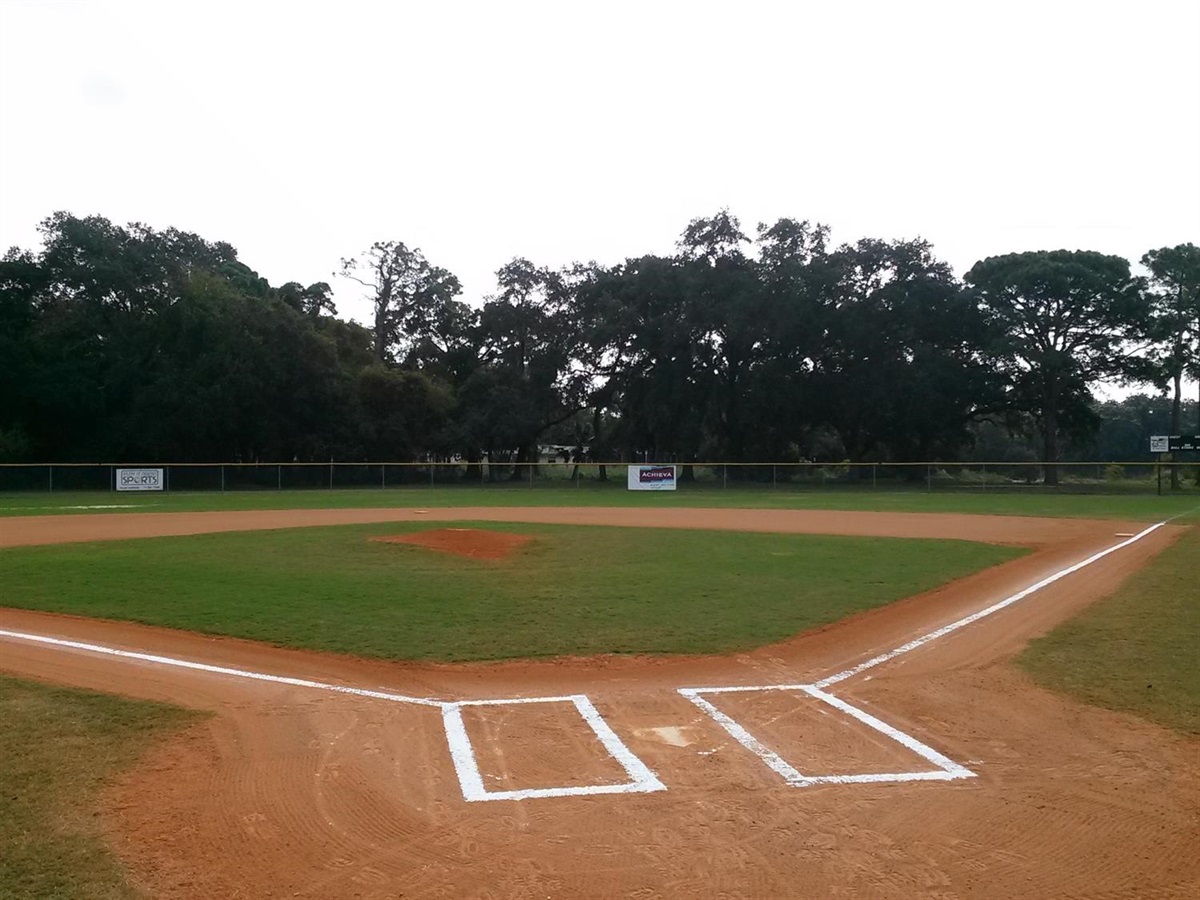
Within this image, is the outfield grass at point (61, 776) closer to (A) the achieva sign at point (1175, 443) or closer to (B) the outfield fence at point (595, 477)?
(B) the outfield fence at point (595, 477)

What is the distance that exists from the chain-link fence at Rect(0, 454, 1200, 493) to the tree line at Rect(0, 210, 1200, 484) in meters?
3.15

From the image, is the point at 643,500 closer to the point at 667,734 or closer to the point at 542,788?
the point at 667,734

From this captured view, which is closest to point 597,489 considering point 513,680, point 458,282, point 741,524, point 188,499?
point 188,499

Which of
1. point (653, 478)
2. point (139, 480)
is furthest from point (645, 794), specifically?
point (139, 480)

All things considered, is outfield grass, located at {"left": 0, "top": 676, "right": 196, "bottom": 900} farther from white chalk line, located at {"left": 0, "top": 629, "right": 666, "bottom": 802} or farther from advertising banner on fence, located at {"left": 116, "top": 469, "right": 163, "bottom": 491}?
advertising banner on fence, located at {"left": 116, "top": 469, "right": 163, "bottom": 491}

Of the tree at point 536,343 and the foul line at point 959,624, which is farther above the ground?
the tree at point 536,343

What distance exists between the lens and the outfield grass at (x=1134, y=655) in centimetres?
782

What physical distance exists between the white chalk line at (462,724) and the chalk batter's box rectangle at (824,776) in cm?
88

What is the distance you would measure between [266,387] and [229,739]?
2114 inches

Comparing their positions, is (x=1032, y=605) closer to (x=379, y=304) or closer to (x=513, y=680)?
(x=513, y=680)

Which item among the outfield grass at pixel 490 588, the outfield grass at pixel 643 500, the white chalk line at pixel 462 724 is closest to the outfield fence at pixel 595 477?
the outfield grass at pixel 643 500

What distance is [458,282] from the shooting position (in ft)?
260

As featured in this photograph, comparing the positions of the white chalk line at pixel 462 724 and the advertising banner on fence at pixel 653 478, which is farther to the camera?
the advertising banner on fence at pixel 653 478

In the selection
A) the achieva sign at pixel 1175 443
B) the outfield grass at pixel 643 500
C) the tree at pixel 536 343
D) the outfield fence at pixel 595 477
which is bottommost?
the outfield grass at pixel 643 500
